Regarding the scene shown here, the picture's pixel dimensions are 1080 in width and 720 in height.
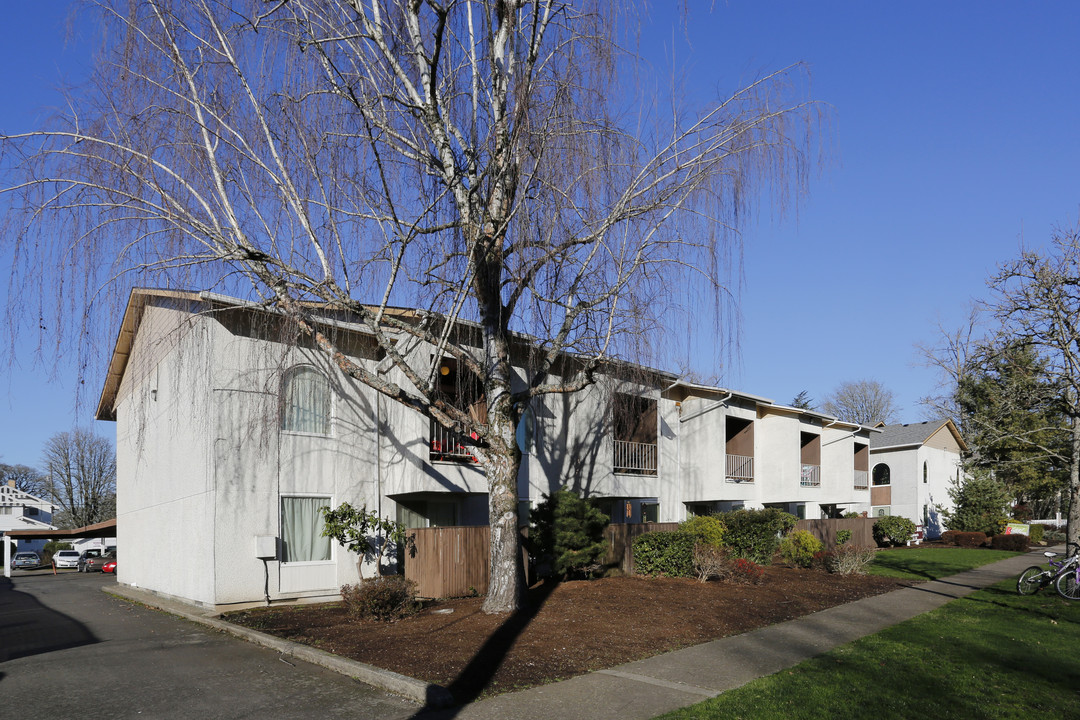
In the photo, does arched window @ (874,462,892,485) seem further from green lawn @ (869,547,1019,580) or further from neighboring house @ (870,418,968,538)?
green lawn @ (869,547,1019,580)

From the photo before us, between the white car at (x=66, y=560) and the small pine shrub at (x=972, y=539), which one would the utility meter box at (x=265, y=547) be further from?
the white car at (x=66, y=560)

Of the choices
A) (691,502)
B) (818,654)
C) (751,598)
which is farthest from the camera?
(691,502)

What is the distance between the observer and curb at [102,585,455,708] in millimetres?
7820

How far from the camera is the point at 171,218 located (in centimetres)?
1026

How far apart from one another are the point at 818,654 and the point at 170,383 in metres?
14.2

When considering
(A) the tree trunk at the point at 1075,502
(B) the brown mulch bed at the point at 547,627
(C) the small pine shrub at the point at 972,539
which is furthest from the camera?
(C) the small pine shrub at the point at 972,539

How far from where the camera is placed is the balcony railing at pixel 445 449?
17109mm

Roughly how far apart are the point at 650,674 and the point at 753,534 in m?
12.6

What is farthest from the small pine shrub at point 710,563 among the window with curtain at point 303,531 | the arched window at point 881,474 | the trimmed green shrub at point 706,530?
the arched window at point 881,474

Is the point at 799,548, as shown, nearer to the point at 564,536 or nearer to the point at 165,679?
the point at 564,536

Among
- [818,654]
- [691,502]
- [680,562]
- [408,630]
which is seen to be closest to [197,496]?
[408,630]

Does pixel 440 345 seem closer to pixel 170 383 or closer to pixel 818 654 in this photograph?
pixel 818 654

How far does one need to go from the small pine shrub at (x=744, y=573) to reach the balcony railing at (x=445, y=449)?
20.6 feet

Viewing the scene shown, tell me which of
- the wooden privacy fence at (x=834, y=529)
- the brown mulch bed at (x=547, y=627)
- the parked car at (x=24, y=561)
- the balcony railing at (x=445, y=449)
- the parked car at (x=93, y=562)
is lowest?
the parked car at (x=24, y=561)
